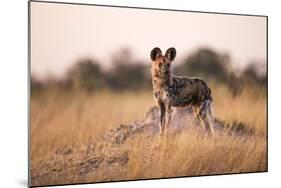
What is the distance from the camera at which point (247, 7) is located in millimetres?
3676

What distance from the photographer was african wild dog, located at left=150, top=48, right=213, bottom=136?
3400mm

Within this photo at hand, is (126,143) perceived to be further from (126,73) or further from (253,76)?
(253,76)

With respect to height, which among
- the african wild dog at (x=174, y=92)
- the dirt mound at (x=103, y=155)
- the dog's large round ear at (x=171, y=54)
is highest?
the dog's large round ear at (x=171, y=54)

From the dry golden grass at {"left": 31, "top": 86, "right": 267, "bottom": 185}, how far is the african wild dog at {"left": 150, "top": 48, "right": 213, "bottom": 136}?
2.8 inches

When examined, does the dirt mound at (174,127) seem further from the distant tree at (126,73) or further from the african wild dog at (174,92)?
the distant tree at (126,73)

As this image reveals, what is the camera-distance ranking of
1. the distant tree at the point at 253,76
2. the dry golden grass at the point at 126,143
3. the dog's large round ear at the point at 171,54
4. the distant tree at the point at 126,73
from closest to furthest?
the dry golden grass at the point at 126,143
the distant tree at the point at 126,73
the dog's large round ear at the point at 171,54
the distant tree at the point at 253,76

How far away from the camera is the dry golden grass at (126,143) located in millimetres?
3156

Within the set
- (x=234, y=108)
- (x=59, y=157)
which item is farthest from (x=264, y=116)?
(x=59, y=157)

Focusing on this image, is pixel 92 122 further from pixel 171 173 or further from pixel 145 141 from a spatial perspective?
pixel 171 173

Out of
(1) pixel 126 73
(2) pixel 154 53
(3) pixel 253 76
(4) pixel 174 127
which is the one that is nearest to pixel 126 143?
(4) pixel 174 127

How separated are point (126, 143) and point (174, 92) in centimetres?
49

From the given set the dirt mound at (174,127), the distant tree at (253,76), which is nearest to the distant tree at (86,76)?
the dirt mound at (174,127)

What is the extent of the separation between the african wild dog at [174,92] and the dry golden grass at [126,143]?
7 centimetres
